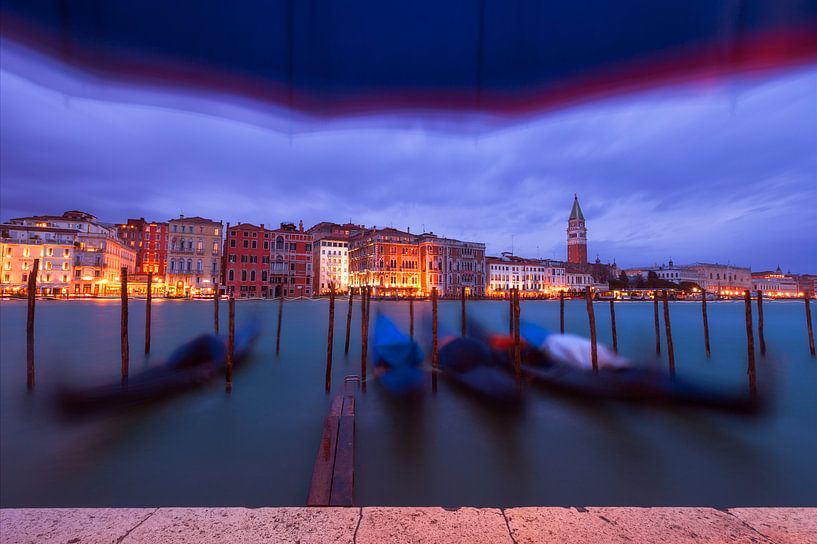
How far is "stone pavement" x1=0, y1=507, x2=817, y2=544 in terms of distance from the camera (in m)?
1.56

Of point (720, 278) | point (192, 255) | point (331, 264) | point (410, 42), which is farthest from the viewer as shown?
point (720, 278)

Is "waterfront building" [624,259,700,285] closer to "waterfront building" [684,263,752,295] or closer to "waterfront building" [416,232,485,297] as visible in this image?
"waterfront building" [684,263,752,295]

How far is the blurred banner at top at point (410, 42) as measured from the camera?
179cm

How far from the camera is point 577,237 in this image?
91.2 metres

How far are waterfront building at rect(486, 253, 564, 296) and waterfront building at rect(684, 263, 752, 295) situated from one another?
1853 inches

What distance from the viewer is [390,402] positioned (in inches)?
305

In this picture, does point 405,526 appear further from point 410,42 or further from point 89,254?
point 89,254

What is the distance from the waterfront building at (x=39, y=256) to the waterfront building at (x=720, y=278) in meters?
121

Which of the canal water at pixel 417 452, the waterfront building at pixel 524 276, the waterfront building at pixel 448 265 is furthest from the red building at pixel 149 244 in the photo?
the canal water at pixel 417 452

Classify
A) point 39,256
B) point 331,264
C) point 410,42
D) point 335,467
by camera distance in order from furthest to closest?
point 331,264
point 39,256
point 335,467
point 410,42

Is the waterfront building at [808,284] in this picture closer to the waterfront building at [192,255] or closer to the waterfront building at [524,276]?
the waterfront building at [524,276]

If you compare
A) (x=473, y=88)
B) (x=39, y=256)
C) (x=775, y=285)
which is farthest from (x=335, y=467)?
(x=775, y=285)

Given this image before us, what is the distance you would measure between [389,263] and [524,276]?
28.2 m

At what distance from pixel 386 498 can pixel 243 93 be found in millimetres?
4079
